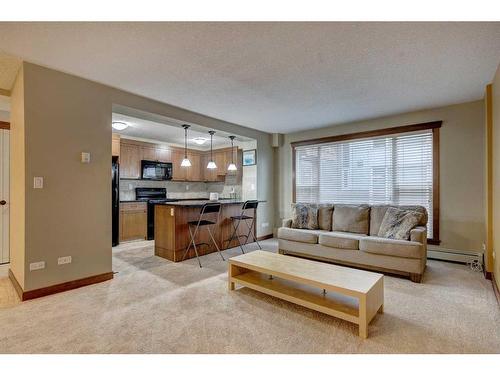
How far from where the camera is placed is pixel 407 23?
1940 mm

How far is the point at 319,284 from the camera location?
2.14 meters

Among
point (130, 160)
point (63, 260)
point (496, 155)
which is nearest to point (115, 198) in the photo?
point (130, 160)

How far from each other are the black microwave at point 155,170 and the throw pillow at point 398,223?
5032 mm

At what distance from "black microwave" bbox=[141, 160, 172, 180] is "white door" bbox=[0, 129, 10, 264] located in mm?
2518

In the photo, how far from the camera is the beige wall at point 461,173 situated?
3.74 meters

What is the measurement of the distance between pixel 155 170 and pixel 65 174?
135 inches

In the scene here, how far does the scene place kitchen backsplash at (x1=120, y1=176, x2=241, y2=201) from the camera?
6.10 m

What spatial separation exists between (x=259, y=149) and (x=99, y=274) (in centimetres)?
385

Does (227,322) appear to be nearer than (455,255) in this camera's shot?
Yes

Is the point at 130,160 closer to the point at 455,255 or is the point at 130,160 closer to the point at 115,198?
the point at 115,198

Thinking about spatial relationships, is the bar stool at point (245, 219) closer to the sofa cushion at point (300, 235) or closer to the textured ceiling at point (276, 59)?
the sofa cushion at point (300, 235)
